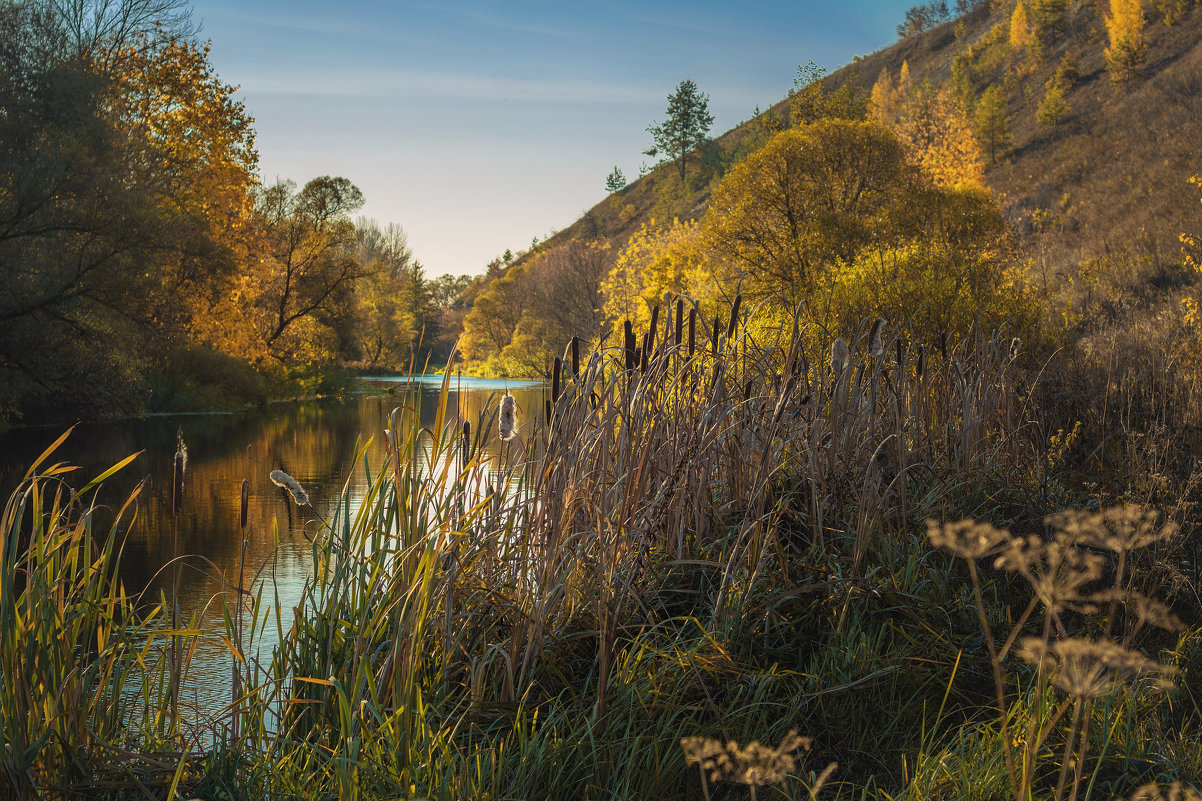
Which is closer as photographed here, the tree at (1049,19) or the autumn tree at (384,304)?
the autumn tree at (384,304)

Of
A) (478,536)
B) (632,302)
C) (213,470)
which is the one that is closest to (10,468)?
(213,470)

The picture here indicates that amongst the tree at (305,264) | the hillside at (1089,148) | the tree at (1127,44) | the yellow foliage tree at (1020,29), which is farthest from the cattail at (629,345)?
the yellow foliage tree at (1020,29)

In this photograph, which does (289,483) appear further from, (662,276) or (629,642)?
(662,276)

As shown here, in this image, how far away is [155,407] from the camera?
21141 millimetres

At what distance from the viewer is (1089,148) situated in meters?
39.1

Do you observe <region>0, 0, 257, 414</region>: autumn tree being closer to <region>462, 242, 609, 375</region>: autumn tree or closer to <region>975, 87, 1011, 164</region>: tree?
<region>462, 242, 609, 375</region>: autumn tree

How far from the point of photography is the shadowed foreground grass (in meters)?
2.23

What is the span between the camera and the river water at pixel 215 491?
188 inches

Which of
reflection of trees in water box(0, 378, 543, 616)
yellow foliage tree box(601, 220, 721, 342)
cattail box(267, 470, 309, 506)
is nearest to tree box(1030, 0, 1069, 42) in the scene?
yellow foliage tree box(601, 220, 721, 342)

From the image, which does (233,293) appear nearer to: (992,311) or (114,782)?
(992,311)

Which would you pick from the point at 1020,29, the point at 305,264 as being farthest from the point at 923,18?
the point at 305,264

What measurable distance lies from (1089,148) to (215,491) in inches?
1615

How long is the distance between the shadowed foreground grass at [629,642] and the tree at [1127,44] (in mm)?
51677

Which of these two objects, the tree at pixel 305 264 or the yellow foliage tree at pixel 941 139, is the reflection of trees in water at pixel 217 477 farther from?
the yellow foliage tree at pixel 941 139
